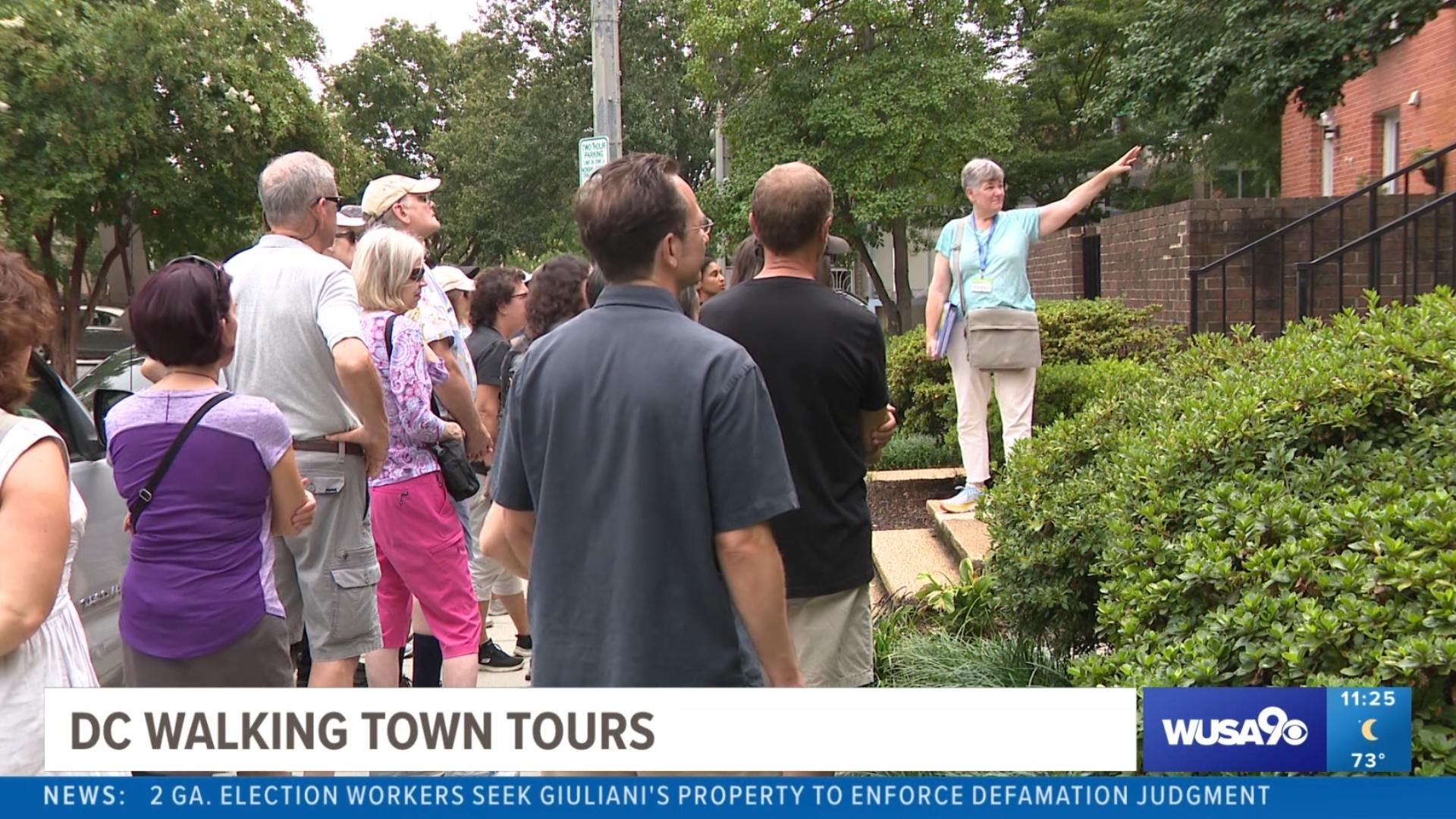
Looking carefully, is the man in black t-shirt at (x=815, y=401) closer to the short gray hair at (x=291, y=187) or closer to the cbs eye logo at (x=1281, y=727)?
the cbs eye logo at (x=1281, y=727)

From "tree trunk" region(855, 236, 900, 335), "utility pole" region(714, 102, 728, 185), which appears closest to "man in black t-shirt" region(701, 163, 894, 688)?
"utility pole" region(714, 102, 728, 185)

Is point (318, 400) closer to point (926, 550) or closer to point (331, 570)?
point (331, 570)

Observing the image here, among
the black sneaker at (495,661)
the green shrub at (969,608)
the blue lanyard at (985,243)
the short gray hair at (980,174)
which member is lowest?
the black sneaker at (495,661)

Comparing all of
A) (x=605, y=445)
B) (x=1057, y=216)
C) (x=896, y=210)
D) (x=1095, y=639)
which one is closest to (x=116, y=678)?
(x=605, y=445)

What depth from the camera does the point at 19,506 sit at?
2.35 m

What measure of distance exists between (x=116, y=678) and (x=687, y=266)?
294cm

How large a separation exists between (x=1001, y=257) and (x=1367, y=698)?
4431 mm

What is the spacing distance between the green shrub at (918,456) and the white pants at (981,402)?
8.44ft

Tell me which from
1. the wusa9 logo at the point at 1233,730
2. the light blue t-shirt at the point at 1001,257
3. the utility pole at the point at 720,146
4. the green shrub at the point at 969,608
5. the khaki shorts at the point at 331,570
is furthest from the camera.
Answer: the utility pole at the point at 720,146

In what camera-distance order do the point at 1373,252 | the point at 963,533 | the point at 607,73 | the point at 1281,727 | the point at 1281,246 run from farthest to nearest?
the point at 1281,246, the point at 607,73, the point at 1373,252, the point at 963,533, the point at 1281,727

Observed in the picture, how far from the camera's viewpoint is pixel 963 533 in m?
6.64

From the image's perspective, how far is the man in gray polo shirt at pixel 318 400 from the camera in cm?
410

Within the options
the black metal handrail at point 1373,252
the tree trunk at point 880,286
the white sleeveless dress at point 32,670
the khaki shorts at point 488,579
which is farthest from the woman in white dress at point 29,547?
the tree trunk at point 880,286

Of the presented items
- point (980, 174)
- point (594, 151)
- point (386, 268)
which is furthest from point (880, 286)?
point (386, 268)
